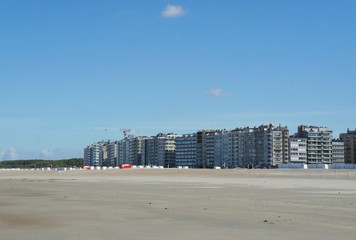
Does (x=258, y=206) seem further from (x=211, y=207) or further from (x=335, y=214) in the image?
(x=335, y=214)

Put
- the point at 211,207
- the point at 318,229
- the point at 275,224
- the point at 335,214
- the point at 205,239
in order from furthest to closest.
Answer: the point at 211,207 < the point at 335,214 < the point at 275,224 < the point at 318,229 < the point at 205,239

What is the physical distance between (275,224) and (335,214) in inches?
125

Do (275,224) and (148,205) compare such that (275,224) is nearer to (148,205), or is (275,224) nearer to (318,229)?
(318,229)

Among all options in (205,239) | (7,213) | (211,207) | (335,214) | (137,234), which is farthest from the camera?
(211,207)

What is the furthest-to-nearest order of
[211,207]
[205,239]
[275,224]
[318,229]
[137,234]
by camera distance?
[211,207]
[275,224]
[318,229]
[137,234]
[205,239]

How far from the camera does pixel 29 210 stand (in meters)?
17.9

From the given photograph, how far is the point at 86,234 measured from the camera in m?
11.7

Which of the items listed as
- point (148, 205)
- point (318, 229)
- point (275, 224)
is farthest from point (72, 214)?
point (318, 229)

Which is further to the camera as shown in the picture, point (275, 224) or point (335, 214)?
point (335, 214)

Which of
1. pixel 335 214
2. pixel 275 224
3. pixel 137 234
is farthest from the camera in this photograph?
pixel 335 214

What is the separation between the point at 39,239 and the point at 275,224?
18.5ft

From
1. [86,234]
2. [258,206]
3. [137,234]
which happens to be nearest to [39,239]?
[86,234]

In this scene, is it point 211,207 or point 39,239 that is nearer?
point 39,239

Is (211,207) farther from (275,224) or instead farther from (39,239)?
(39,239)
